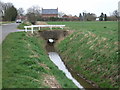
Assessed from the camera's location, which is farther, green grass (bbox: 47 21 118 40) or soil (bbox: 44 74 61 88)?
green grass (bbox: 47 21 118 40)

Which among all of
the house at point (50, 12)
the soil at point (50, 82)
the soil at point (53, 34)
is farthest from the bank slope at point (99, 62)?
the house at point (50, 12)

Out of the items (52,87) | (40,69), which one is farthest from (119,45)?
(52,87)

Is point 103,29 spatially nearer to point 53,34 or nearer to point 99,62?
point 53,34

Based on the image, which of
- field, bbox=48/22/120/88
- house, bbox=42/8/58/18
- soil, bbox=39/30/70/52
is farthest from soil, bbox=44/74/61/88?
house, bbox=42/8/58/18

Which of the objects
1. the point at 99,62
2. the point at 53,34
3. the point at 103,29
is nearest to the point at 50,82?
the point at 99,62

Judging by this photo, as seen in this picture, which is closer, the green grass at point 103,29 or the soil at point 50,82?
the soil at point 50,82

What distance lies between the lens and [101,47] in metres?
20.0

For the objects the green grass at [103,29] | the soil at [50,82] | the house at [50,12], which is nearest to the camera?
the soil at [50,82]

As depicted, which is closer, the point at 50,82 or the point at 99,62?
the point at 50,82

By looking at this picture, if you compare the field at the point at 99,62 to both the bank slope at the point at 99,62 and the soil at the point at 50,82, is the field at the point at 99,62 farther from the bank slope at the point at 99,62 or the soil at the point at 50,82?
the soil at the point at 50,82

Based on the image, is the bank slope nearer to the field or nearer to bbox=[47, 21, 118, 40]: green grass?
the field

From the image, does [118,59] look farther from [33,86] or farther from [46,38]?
[46,38]

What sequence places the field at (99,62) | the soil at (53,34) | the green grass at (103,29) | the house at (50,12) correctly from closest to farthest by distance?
the field at (99,62), the green grass at (103,29), the soil at (53,34), the house at (50,12)

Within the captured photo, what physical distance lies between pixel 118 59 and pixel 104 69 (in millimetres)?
1132
